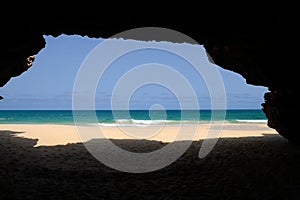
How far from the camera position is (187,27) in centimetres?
859

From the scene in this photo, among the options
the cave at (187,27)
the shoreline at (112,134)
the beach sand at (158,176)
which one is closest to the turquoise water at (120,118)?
the shoreline at (112,134)

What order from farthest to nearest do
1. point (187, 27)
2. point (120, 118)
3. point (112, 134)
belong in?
1. point (120, 118)
2. point (112, 134)
3. point (187, 27)

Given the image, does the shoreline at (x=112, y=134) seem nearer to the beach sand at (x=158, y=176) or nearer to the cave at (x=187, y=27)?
the beach sand at (x=158, y=176)

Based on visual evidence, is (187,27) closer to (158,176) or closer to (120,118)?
(158,176)

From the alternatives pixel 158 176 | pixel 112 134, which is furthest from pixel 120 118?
pixel 158 176

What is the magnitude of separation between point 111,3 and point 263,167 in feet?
24.9

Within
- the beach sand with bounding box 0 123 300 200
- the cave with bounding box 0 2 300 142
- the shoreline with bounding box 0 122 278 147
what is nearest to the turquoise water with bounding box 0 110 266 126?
the shoreline with bounding box 0 122 278 147

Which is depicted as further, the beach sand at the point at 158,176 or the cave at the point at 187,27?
the beach sand at the point at 158,176

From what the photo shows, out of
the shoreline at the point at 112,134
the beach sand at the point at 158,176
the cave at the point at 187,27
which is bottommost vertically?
the beach sand at the point at 158,176

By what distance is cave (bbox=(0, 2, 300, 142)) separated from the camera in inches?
283

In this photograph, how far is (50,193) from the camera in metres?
7.26

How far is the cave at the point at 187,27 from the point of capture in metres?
7.18

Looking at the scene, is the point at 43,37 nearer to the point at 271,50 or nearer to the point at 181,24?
the point at 181,24

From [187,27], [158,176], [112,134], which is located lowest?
[158,176]
